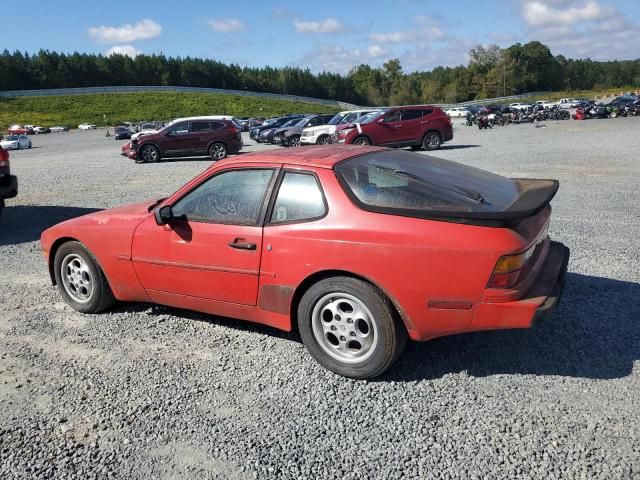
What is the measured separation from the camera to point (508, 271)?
10.4 feet

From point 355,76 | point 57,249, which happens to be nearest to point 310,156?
point 57,249

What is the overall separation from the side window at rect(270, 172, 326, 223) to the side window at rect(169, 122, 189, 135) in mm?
17905

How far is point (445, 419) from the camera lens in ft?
10.2

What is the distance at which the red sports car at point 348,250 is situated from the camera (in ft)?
10.6

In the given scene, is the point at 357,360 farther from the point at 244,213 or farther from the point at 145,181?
the point at 145,181

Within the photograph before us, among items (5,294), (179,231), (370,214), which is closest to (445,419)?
(370,214)

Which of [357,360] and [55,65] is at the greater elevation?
[55,65]

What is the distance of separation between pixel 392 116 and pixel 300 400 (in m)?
18.5

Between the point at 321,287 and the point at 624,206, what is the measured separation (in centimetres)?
708

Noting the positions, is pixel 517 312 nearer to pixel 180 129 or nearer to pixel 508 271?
pixel 508 271

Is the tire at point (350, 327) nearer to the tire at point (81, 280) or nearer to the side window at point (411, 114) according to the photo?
the tire at point (81, 280)

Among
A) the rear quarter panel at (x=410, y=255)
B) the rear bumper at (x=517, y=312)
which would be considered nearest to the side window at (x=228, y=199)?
the rear quarter panel at (x=410, y=255)

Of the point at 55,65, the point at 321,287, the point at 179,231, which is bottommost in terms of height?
the point at 321,287

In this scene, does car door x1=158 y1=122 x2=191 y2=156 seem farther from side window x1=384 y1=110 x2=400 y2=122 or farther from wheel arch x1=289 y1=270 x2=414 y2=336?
wheel arch x1=289 y1=270 x2=414 y2=336
